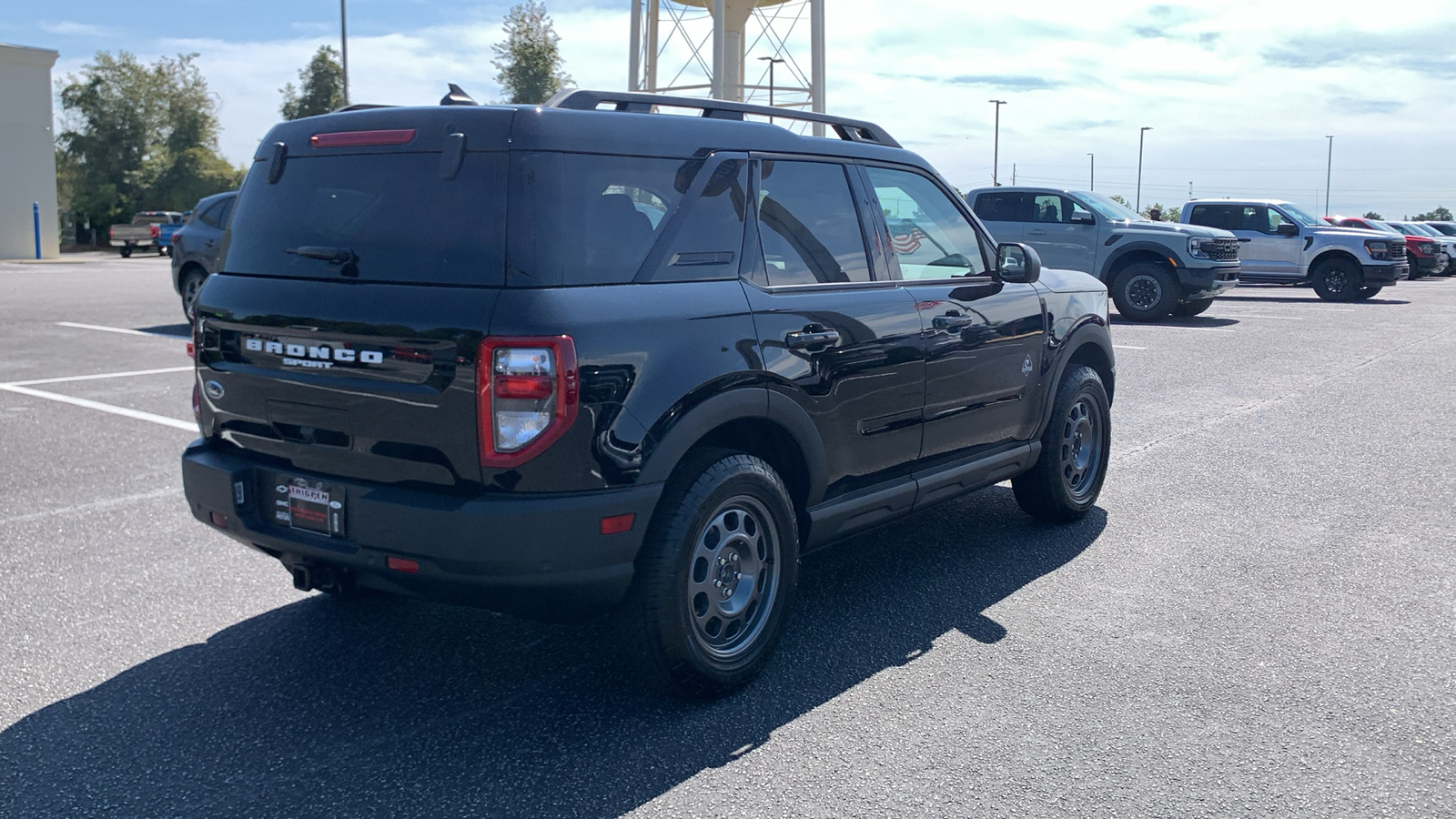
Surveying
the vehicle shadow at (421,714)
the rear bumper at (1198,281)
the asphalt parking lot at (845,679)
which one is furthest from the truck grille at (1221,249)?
the vehicle shadow at (421,714)

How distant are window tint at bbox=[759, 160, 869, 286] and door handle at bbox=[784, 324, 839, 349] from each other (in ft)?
0.64

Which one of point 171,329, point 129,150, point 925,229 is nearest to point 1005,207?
point 171,329

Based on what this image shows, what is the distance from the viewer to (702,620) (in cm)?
388

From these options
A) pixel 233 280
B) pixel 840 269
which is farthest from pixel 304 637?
pixel 840 269

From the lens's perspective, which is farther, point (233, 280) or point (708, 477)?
point (233, 280)

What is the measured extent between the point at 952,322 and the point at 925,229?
51 cm

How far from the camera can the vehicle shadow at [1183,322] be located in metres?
17.9

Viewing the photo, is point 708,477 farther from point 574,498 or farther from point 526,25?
point 526,25

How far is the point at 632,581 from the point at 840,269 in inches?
60.3

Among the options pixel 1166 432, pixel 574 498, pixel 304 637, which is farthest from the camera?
pixel 1166 432

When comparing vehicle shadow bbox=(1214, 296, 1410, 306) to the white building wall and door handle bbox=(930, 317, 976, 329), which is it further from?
the white building wall

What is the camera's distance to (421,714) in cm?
376

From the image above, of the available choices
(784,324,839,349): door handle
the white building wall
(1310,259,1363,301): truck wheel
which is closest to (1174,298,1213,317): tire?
(1310,259,1363,301): truck wheel

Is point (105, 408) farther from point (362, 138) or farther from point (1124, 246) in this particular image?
point (1124, 246)
